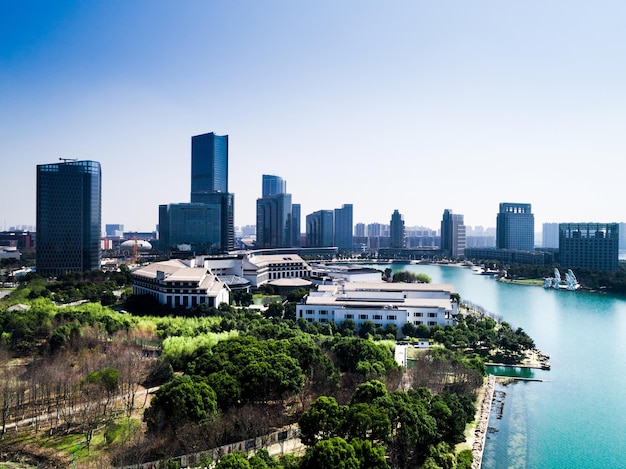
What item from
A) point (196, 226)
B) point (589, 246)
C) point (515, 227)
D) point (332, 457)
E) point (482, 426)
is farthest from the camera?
point (515, 227)

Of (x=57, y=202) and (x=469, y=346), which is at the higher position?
(x=57, y=202)

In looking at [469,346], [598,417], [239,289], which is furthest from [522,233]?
[598,417]

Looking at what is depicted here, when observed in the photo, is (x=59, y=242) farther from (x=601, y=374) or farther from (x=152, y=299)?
(x=601, y=374)

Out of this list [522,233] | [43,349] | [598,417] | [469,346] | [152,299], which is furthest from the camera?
[522,233]

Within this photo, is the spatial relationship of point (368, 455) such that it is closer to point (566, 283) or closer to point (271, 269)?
point (271, 269)

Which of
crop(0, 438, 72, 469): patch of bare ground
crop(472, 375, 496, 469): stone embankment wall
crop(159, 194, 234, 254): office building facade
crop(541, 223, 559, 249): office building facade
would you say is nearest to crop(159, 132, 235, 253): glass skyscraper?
crop(159, 194, 234, 254): office building facade

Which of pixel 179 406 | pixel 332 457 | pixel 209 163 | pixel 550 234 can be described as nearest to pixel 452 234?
pixel 209 163

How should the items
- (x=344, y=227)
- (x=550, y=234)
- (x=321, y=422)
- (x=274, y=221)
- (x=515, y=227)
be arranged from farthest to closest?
(x=550, y=234)
(x=344, y=227)
(x=274, y=221)
(x=515, y=227)
(x=321, y=422)
